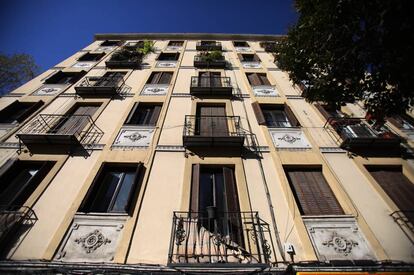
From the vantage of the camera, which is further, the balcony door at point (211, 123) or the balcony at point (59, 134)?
the balcony door at point (211, 123)

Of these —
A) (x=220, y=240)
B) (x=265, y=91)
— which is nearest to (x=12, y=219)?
(x=220, y=240)

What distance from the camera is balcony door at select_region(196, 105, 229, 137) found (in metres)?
9.02

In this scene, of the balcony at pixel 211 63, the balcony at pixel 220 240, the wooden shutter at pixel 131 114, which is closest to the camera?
the balcony at pixel 220 240

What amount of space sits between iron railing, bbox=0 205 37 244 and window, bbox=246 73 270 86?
11199 millimetres

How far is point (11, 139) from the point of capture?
857 centimetres

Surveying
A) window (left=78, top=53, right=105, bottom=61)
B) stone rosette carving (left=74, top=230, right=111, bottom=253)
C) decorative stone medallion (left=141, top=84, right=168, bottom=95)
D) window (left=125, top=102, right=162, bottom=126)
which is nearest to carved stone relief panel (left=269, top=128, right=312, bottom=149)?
window (left=125, top=102, right=162, bottom=126)

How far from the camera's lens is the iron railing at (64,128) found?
326 inches

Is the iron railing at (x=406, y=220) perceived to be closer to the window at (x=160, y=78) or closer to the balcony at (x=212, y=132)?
the balcony at (x=212, y=132)

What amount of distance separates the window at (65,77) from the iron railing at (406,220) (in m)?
15.5

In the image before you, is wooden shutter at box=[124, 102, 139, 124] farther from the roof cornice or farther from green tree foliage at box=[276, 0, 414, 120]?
the roof cornice

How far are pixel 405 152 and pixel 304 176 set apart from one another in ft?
13.6

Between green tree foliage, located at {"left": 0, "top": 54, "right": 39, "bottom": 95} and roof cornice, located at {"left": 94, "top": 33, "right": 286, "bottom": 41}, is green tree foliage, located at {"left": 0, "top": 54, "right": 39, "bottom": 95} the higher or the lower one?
the lower one

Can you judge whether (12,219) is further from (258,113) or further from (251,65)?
(251,65)

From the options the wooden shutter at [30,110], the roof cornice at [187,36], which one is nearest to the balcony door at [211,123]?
the wooden shutter at [30,110]
